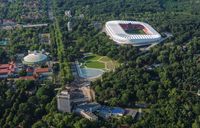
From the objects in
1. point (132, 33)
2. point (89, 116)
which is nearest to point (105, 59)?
point (132, 33)

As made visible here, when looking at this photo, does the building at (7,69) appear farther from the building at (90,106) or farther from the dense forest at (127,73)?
the building at (90,106)

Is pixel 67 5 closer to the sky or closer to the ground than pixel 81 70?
closer to the sky

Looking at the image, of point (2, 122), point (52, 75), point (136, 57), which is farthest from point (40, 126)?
point (136, 57)

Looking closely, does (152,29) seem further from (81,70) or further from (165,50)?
(81,70)

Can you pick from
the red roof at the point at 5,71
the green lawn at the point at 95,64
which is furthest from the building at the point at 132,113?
the red roof at the point at 5,71

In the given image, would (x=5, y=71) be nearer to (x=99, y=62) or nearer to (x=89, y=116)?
(x=99, y=62)

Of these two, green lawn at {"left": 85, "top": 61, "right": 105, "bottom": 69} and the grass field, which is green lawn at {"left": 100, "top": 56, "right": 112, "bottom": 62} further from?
the grass field
